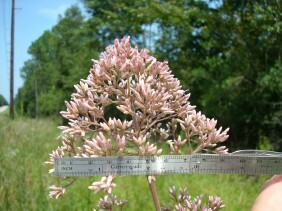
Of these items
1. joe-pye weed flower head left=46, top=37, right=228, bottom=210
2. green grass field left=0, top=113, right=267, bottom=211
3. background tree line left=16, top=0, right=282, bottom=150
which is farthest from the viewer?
background tree line left=16, top=0, right=282, bottom=150

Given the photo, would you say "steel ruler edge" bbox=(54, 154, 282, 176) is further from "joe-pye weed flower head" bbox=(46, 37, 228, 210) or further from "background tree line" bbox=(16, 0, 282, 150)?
"background tree line" bbox=(16, 0, 282, 150)

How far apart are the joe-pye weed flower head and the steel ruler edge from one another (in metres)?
0.04

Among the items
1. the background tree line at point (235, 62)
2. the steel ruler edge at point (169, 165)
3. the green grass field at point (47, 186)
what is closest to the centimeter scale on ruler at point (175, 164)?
the steel ruler edge at point (169, 165)

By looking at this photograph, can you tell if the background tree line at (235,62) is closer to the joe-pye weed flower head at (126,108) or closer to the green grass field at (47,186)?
the green grass field at (47,186)

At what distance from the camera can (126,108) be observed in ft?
5.88

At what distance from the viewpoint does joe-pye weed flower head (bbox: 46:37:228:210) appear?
177cm

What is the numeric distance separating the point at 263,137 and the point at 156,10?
5820 mm

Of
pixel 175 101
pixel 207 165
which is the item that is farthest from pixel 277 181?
pixel 175 101

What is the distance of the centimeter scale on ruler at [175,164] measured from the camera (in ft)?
5.82

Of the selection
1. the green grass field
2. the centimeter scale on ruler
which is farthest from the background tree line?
the centimeter scale on ruler

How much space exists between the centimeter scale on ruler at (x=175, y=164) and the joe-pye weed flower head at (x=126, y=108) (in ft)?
0.12

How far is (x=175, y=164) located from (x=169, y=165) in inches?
1.5

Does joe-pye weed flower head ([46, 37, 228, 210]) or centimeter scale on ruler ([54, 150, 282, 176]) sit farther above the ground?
joe-pye weed flower head ([46, 37, 228, 210])

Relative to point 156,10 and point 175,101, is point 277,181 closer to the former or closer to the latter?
point 175,101
